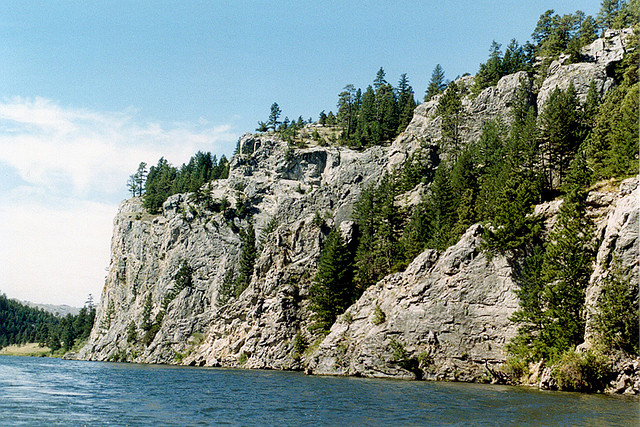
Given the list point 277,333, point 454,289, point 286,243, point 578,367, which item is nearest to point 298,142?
point 286,243

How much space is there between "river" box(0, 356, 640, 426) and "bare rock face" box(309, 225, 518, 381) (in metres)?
12.6

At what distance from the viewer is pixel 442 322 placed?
62.4 m

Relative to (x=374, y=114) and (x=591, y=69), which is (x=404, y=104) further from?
(x=591, y=69)

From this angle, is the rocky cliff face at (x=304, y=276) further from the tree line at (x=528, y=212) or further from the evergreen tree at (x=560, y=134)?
the evergreen tree at (x=560, y=134)

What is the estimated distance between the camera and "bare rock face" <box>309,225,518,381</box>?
5916 cm

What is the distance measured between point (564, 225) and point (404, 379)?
26284 millimetres

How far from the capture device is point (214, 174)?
16500 cm

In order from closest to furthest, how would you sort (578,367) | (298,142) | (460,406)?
(460,406), (578,367), (298,142)

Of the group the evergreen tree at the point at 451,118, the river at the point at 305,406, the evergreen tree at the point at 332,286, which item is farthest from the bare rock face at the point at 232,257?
the river at the point at 305,406

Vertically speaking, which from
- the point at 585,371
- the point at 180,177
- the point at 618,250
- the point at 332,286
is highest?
the point at 180,177

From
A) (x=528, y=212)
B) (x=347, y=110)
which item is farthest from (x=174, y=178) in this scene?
(x=528, y=212)

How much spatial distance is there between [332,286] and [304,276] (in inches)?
437

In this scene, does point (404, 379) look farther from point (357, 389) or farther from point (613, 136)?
point (613, 136)

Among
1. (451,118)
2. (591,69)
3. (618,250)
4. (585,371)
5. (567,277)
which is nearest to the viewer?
(585,371)
